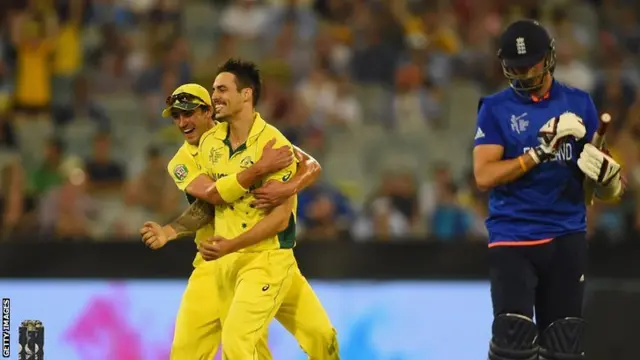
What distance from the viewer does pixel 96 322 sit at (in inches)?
353

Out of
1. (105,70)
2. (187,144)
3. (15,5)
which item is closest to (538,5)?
(105,70)

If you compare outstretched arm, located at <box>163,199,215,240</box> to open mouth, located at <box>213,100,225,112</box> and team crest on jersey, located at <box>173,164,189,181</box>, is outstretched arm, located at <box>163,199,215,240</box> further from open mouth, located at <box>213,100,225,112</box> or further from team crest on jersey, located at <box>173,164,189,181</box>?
open mouth, located at <box>213,100,225,112</box>

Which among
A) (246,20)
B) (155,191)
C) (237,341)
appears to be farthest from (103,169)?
(237,341)

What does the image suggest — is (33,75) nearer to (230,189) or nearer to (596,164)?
(230,189)

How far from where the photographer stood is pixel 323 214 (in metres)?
11.0

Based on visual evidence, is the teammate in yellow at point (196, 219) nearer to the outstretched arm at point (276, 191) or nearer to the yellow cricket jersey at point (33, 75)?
the outstretched arm at point (276, 191)

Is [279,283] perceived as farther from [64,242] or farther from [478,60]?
[478,60]

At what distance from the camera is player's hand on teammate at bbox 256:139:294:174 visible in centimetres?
651

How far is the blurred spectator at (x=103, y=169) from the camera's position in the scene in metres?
11.9

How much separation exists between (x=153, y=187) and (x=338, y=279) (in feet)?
9.11

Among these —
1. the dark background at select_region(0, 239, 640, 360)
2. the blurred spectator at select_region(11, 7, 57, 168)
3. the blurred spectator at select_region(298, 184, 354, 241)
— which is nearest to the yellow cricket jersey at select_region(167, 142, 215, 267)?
the dark background at select_region(0, 239, 640, 360)

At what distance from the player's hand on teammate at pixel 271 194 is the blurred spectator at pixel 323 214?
4.08m

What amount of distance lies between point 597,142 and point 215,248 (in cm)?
202

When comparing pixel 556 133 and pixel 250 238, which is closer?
pixel 556 133
